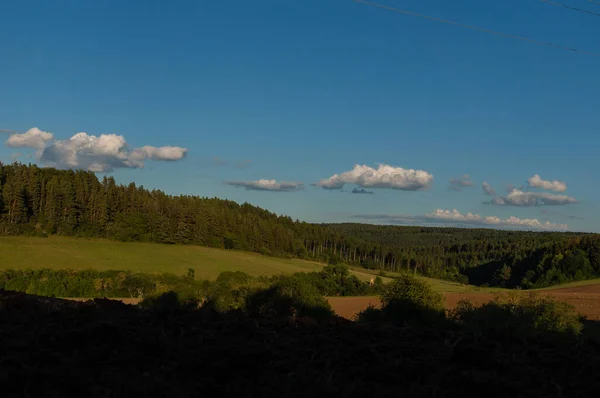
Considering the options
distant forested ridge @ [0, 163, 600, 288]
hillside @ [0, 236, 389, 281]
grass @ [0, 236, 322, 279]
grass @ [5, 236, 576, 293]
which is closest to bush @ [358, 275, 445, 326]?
→ grass @ [5, 236, 576, 293]

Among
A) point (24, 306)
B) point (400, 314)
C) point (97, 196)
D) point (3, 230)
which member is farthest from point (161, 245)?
point (24, 306)

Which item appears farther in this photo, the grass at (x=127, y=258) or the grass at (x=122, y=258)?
the grass at (x=122, y=258)

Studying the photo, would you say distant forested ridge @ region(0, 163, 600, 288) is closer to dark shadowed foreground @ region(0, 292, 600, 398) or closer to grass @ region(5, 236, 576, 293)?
grass @ region(5, 236, 576, 293)

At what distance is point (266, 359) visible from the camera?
5695 mm

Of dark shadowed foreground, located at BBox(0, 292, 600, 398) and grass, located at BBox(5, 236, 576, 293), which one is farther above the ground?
dark shadowed foreground, located at BBox(0, 292, 600, 398)

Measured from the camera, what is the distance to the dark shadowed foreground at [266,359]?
4.71 m

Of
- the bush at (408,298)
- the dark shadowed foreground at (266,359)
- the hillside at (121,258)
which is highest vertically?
the dark shadowed foreground at (266,359)

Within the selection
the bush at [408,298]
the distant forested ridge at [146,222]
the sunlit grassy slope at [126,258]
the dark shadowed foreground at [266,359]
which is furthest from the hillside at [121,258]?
the dark shadowed foreground at [266,359]

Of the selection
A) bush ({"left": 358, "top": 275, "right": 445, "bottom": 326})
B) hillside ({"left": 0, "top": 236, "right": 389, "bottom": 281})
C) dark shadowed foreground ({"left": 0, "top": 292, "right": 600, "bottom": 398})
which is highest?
dark shadowed foreground ({"left": 0, "top": 292, "right": 600, "bottom": 398})

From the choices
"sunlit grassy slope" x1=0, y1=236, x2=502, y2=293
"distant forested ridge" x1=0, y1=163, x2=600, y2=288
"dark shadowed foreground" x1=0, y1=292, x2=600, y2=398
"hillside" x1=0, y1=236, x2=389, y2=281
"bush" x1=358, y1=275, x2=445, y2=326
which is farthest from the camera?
"distant forested ridge" x1=0, y1=163, x2=600, y2=288

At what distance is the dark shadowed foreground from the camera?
471cm

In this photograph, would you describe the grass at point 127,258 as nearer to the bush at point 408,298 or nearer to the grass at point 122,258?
the grass at point 122,258

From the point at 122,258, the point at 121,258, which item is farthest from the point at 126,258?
the point at 121,258

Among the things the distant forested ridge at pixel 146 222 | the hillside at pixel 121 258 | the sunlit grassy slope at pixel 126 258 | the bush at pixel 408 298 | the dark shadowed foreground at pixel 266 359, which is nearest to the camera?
the dark shadowed foreground at pixel 266 359
